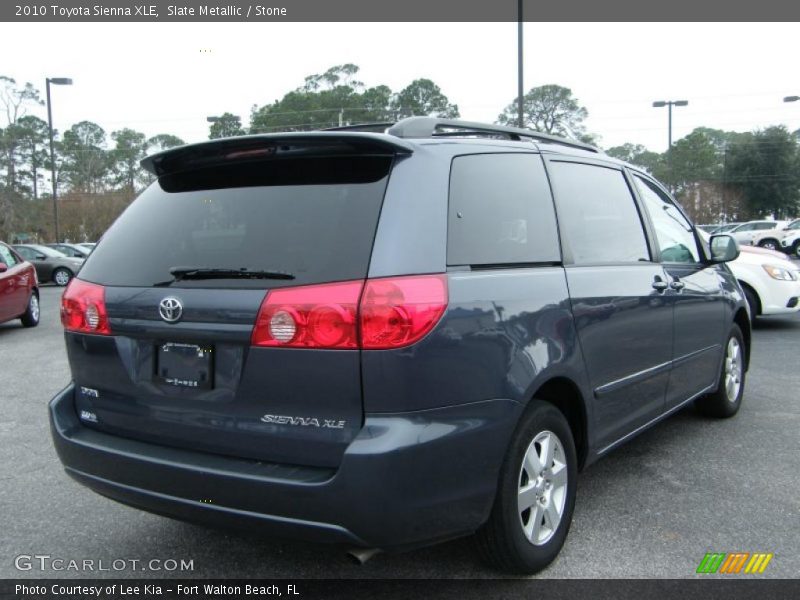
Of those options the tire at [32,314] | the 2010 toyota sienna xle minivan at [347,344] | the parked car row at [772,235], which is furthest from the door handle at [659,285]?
the parked car row at [772,235]

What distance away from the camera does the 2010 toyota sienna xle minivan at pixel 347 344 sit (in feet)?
7.32

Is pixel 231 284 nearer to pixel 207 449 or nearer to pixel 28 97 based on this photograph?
pixel 207 449

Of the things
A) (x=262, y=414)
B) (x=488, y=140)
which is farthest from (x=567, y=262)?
(x=262, y=414)

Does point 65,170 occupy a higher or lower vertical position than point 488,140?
higher

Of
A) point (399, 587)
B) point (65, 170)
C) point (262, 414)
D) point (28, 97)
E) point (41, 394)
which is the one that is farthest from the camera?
point (65, 170)

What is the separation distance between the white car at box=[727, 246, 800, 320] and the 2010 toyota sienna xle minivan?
6853mm

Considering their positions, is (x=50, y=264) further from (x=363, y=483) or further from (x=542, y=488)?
(x=363, y=483)

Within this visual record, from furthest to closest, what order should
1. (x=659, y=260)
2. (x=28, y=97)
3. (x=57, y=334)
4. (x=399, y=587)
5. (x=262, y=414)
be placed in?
1. (x=28, y=97)
2. (x=57, y=334)
3. (x=659, y=260)
4. (x=399, y=587)
5. (x=262, y=414)

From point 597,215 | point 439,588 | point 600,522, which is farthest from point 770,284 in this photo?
point 439,588

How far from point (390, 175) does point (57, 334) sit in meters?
9.61

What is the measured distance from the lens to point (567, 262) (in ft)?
10.1

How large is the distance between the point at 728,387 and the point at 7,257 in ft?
33.1

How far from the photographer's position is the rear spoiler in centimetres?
243

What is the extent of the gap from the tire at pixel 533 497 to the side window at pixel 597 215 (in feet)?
→ 2.76
